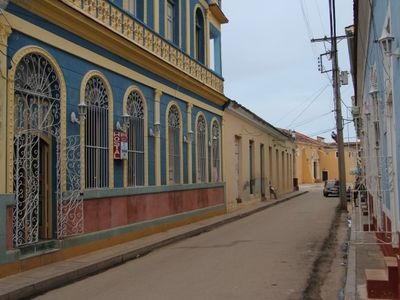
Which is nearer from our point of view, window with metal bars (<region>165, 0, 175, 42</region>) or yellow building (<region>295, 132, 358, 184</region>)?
window with metal bars (<region>165, 0, 175, 42</region>)

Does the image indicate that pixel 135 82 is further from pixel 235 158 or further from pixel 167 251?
pixel 235 158

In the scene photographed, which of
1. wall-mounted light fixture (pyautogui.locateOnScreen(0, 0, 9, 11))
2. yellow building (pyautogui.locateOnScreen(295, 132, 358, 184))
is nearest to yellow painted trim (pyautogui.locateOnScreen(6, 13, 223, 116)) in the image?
wall-mounted light fixture (pyautogui.locateOnScreen(0, 0, 9, 11))

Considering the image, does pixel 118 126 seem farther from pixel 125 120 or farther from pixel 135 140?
pixel 135 140

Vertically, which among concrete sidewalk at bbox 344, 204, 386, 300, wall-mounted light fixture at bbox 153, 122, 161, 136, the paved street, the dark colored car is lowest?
the paved street

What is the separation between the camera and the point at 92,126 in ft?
39.3

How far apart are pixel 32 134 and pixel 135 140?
14.8 ft

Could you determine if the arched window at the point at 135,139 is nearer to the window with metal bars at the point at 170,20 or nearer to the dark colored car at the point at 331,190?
the window with metal bars at the point at 170,20

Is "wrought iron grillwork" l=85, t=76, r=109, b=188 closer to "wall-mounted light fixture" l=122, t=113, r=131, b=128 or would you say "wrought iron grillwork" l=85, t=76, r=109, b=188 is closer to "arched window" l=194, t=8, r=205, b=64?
"wall-mounted light fixture" l=122, t=113, r=131, b=128

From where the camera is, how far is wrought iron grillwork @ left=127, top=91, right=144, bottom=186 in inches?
549

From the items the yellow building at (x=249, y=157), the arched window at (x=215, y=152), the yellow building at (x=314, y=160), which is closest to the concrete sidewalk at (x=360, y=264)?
the arched window at (x=215, y=152)

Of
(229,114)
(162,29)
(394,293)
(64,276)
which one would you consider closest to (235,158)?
(229,114)

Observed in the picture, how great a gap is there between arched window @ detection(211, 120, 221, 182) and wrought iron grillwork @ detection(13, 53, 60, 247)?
11.3 m

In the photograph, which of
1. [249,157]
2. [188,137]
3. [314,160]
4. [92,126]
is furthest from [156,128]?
[314,160]

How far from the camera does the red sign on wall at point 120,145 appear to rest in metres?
12.8
